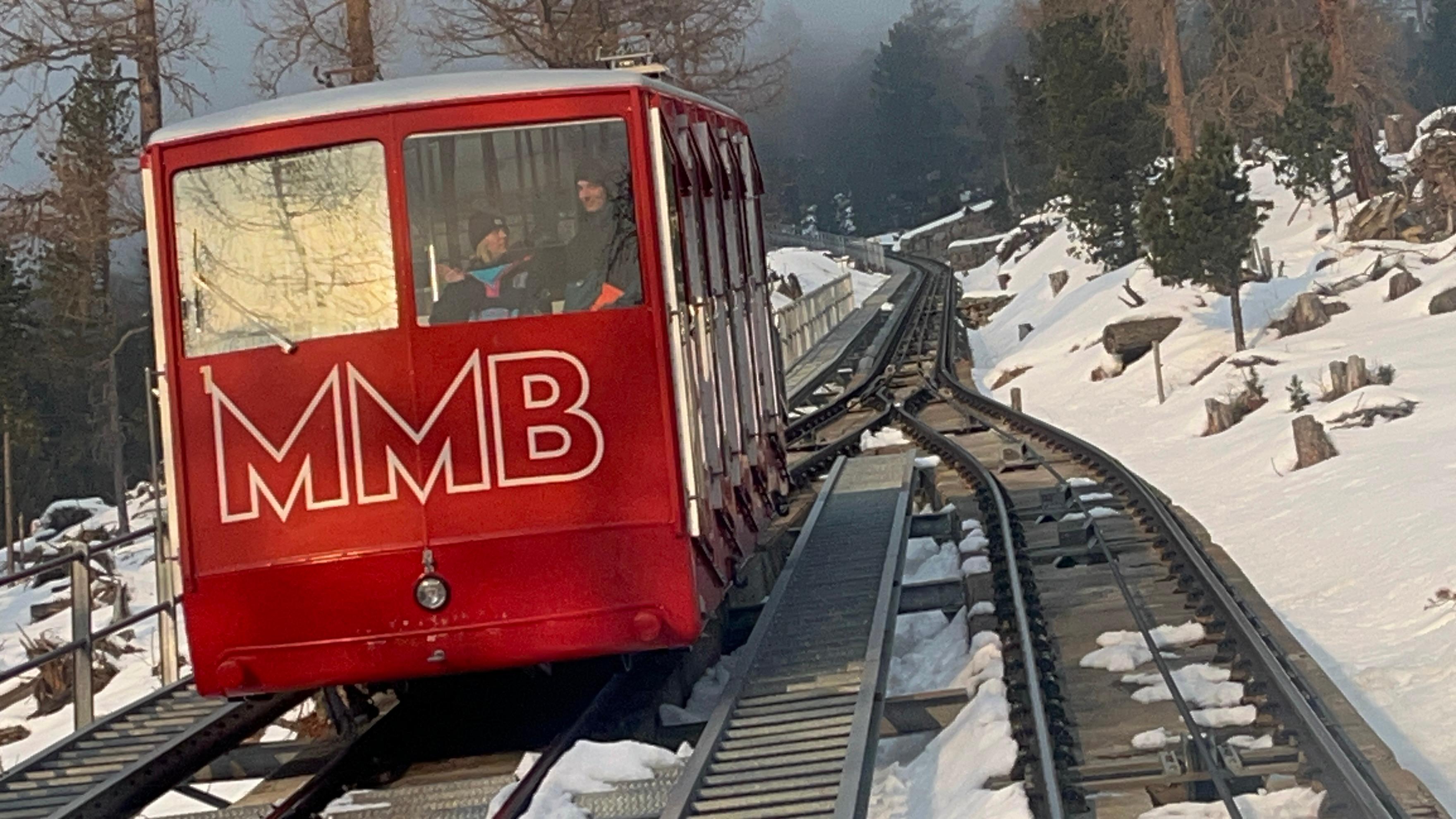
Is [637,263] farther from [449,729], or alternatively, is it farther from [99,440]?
[99,440]

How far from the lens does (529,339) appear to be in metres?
7.75

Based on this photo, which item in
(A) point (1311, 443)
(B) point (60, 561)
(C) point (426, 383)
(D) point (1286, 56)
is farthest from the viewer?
(D) point (1286, 56)

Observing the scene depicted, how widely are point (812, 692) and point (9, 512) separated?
134ft

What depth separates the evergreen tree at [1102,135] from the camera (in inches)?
1681

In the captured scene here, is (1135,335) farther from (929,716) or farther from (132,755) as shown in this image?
(132,755)

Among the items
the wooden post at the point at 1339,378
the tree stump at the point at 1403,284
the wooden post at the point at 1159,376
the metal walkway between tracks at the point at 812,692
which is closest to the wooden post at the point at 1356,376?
the wooden post at the point at 1339,378

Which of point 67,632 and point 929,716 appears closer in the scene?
point 929,716

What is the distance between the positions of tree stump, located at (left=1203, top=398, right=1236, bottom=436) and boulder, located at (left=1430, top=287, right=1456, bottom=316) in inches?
169

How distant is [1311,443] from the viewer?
15.5 metres

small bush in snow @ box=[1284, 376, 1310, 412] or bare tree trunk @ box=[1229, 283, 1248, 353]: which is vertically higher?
bare tree trunk @ box=[1229, 283, 1248, 353]

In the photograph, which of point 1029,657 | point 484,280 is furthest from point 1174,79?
point 484,280

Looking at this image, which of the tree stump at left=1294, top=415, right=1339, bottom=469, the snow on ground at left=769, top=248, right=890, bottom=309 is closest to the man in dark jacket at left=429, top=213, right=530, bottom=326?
the tree stump at left=1294, top=415, right=1339, bottom=469

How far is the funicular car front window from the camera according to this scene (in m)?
7.83

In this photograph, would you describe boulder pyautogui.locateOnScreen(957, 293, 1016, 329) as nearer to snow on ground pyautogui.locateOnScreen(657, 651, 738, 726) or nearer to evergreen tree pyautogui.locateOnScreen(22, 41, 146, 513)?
evergreen tree pyautogui.locateOnScreen(22, 41, 146, 513)
